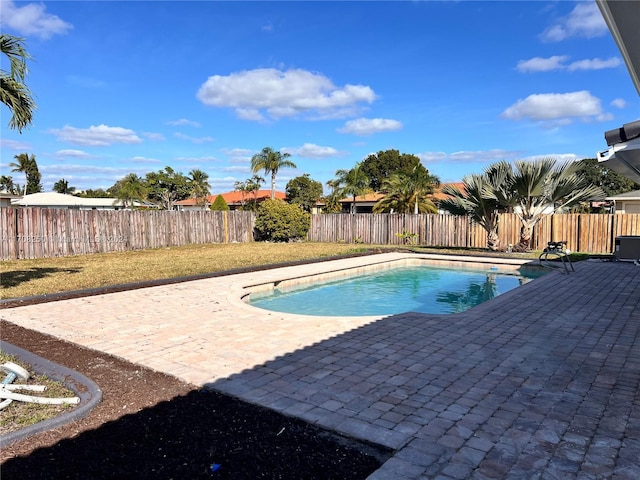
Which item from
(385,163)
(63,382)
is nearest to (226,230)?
(63,382)

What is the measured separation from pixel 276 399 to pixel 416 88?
18874 millimetres

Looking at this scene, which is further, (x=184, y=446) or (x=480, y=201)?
(x=480, y=201)

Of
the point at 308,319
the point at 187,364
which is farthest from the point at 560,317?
the point at 187,364

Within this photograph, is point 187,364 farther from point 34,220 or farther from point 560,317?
point 34,220

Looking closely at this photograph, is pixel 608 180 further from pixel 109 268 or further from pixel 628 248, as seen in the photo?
pixel 109 268

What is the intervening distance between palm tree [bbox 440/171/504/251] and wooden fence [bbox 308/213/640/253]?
257cm

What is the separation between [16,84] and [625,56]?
7.46 metres

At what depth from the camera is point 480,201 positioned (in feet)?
52.1

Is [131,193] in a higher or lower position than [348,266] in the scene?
higher

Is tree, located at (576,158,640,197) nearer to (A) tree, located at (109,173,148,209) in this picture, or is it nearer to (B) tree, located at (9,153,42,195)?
(A) tree, located at (109,173,148,209)

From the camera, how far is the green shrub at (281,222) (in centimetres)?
2308

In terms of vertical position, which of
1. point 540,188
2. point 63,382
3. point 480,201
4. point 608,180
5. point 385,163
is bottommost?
point 63,382

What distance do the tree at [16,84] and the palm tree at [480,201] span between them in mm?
13996

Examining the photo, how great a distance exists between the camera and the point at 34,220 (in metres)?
15.2
